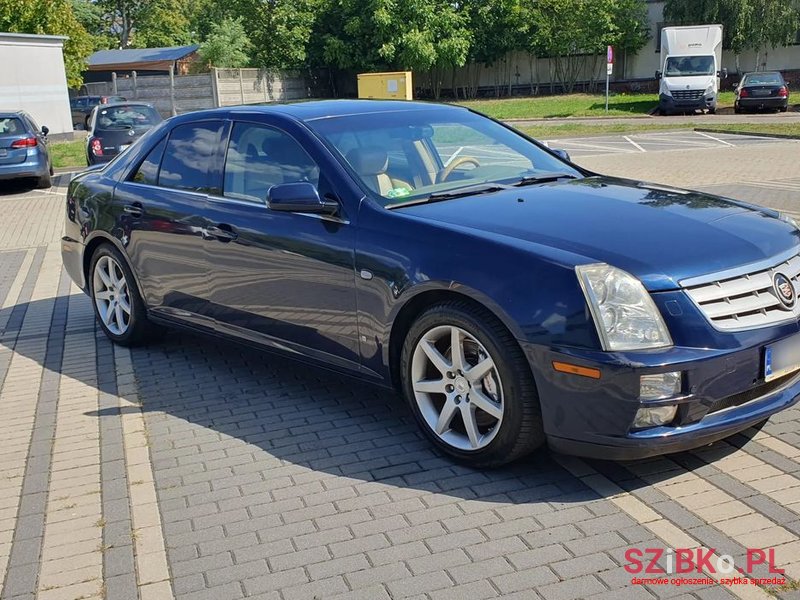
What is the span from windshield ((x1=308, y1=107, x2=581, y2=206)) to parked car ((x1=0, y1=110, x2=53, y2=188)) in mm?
13968

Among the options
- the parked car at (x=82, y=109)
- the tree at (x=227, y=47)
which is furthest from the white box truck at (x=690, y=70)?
the parked car at (x=82, y=109)

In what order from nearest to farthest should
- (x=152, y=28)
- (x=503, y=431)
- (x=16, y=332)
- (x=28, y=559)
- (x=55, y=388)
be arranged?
(x=28, y=559) → (x=503, y=431) → (x=55, y=388) → (x=16, y=332) → (x=152, y=28)

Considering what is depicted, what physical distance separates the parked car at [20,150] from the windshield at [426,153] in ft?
45.8

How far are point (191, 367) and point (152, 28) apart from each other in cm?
7631

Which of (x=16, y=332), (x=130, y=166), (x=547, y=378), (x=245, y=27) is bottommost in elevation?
(x=16, y=332)

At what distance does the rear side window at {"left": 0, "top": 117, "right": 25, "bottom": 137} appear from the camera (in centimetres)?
1736

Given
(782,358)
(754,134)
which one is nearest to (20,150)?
(782,358)

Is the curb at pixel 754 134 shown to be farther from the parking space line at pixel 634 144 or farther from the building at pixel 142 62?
the building at pixel 142 62

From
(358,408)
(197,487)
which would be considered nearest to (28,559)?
(197,487)

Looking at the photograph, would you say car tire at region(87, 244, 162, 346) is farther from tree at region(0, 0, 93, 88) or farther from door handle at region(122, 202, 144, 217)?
tree at region(0, 0, 93, 88)

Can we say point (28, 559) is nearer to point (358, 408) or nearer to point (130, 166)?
point (358, 408)

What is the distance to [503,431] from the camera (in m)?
3.97

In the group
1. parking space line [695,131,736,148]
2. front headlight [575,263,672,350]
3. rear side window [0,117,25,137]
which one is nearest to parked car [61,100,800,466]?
front headlight [575,263,672,350]

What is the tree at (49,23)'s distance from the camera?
34250mm
